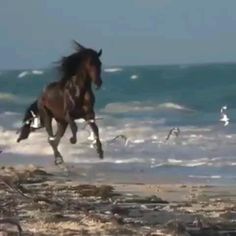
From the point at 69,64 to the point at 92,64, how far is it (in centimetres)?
63

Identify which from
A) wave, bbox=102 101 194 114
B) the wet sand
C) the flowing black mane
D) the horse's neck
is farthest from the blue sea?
the wet sand

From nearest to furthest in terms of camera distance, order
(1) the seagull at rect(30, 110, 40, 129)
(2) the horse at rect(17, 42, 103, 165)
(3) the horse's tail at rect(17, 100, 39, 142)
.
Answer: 1. (2) the horse at rect(17, 42, 103, 165)
2. (1) the seagull at rect(30, 110, 40, 129)
3. (3) the horse's tail at rect(17, 100, 39, 142)

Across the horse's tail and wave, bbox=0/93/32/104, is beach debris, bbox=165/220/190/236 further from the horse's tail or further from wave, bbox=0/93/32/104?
wave, bbox=0/93/32/104

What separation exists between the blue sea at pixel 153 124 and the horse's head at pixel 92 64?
97 centimetres

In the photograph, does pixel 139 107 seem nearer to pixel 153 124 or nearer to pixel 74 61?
pixel 153 124

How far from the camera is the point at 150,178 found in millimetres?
17578

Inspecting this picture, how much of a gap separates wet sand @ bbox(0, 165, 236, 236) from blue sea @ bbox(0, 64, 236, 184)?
55.7 inches

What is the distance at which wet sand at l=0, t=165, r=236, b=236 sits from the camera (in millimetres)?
10422

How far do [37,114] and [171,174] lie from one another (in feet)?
10.7

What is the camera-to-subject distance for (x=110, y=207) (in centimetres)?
1266

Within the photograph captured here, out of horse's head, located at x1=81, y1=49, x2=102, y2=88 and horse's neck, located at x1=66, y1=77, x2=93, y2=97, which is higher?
horse's head, located at x1=81, y1=49, x2=102, y2=88

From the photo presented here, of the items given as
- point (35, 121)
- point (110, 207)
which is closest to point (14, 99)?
point (35, 121)

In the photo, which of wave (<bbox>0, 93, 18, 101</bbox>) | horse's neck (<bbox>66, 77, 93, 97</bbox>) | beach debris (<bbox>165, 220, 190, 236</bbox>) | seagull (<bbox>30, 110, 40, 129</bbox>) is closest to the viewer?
beach debris (<bbox>165, 220, 190, 236</bbox>)

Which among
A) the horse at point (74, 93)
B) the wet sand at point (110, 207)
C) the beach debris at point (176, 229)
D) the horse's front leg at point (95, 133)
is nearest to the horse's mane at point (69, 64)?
the horse at point (74, 93)
